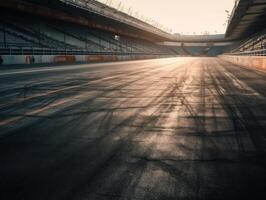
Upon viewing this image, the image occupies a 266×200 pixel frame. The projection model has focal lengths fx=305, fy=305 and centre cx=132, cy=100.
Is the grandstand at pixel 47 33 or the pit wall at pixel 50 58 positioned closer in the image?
the pit wall at pixel 50 58

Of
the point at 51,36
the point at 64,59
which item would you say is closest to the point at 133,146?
the point at 64,59

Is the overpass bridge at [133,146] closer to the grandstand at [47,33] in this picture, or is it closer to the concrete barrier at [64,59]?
the grandstand at [47,33]

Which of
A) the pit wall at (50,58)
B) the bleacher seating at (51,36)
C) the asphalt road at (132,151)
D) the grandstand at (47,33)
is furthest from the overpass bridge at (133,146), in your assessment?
the bleacher seating at (51,36)

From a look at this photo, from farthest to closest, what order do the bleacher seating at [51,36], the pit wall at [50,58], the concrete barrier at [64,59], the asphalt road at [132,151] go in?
1. the concrete barrier at [64,59]
2. the bleacher seating at [51,36]
3. the pit wall at [50,58]
4. the asphalt road at [132,151]

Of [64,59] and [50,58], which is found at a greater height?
[50,58]

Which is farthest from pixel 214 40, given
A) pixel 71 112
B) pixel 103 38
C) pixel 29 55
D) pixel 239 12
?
pixel 71 112

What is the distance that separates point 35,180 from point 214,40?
127 metres

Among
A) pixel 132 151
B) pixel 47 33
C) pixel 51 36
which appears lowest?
pixel 132 151

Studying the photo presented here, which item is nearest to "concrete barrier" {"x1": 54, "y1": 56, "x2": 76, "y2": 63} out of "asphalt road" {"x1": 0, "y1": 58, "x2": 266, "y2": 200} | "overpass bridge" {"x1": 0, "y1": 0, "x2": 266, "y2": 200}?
"overpass bridge" {"x1": 0, "y1": 0, "x2": 266, "y2": 200}

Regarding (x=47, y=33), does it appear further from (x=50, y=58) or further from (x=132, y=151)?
(x=132, y=151)

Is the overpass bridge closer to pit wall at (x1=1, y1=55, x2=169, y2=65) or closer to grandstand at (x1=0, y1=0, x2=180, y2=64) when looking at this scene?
pit wall at (x1=1, y1=55, x2=169, y2=65)

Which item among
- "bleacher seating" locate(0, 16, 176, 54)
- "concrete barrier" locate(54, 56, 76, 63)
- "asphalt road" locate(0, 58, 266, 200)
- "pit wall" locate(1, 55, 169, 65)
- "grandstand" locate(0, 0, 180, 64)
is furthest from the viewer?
"concrete barrier" locate(54, 56, 76, 63)

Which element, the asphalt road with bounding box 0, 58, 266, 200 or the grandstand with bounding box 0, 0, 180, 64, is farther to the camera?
the grandstand with bounding box 0, 0, 180, 64

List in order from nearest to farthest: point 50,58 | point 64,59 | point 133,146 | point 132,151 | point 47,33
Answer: point 132,151
point 133,146
point 50,58
point 64,59
point 47,33
